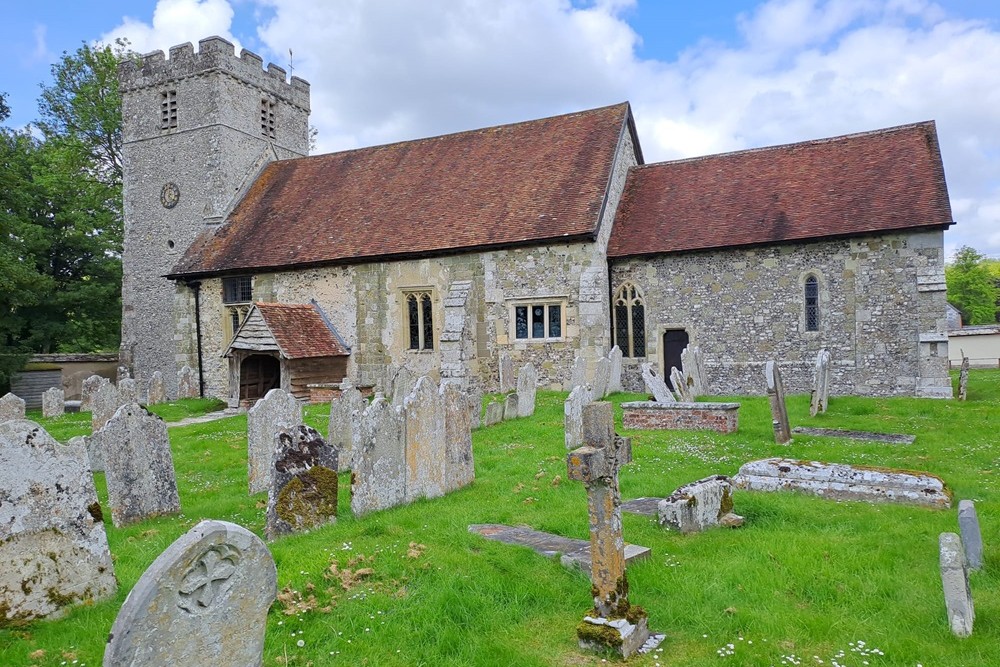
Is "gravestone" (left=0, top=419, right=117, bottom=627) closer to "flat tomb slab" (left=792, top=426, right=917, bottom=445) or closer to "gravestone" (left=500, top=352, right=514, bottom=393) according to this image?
"flat tomb slab" (left=792, top=426, right=917, bottom=445)

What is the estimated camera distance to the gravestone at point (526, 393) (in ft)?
47.3

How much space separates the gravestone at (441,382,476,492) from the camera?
8297mm

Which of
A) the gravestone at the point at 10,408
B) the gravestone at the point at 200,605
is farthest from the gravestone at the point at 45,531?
the gravestone at the point at 10,408

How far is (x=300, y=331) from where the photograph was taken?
772 inches

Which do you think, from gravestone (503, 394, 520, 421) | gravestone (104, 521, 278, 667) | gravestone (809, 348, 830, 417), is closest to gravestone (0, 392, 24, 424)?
gravestone (503, 394, 520, 421)

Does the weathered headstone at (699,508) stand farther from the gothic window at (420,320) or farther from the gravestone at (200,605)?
the gothic window at (420,320)

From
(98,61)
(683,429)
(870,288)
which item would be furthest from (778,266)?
(98,61)

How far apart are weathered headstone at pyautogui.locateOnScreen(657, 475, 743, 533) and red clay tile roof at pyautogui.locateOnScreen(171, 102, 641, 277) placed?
11.3m

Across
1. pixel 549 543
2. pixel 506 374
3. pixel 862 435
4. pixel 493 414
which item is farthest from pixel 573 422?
pixel 506 374

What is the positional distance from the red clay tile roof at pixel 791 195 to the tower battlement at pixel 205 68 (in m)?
14.3

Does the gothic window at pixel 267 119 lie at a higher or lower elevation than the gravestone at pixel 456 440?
higher

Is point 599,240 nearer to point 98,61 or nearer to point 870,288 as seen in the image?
point 870,288

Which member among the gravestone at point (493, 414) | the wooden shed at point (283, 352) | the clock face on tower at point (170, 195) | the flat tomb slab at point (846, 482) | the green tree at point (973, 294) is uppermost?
the clock face on tower at point (170, 195)

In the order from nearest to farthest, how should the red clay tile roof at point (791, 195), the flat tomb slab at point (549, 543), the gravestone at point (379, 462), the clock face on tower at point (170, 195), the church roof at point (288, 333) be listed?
1. the flat tomb slab at point (549, 543)
2. the gravestone at point (379, 462)
3. the red clay tile roof at point (791, 195)
4. the church roof at point (288, 333)
5. the clock face on tower at point (170, 195)
